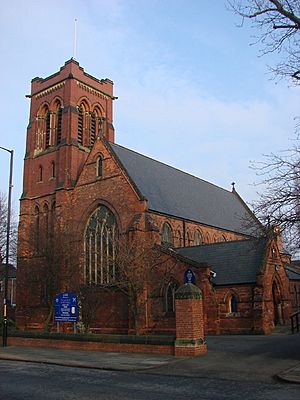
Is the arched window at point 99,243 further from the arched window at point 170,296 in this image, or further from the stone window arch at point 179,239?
the stone window arch at point 179,239

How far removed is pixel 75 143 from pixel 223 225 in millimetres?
16307

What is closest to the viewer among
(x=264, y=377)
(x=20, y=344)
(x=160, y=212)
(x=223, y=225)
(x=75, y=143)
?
(x=264, y=377)

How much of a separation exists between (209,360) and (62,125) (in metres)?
29.4

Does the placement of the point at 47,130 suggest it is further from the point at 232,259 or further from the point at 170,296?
the point at 232,259

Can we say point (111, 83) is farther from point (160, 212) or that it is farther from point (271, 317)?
point (271, 317)

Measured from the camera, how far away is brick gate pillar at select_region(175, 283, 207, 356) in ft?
54.9

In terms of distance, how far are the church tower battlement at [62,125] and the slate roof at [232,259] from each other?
12824 millimetres

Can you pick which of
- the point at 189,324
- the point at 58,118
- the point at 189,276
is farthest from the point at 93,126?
the point at 189,324

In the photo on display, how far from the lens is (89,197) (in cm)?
3512

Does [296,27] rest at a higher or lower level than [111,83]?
lower

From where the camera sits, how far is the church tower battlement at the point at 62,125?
3922cm

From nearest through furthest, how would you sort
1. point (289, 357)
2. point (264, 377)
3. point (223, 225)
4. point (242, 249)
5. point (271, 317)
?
point (264, 377)
point (289, 357)
point (271, 317)
point (242, 249)
point (223, 225)

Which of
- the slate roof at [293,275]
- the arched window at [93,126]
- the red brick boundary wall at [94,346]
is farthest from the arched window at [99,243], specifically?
the slate roof at [293,275]

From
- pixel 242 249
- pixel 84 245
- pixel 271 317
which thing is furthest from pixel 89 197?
pixel 271 317
